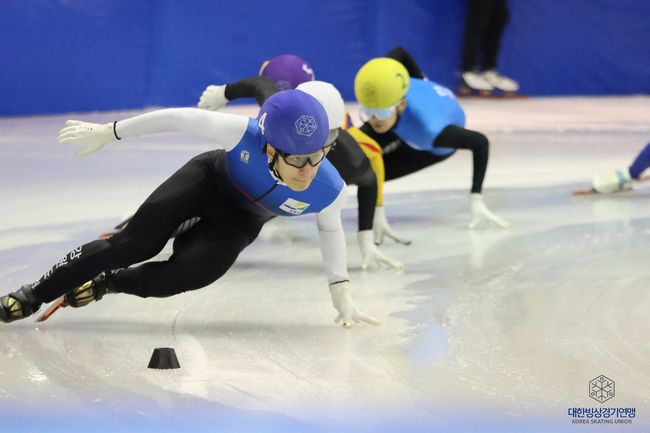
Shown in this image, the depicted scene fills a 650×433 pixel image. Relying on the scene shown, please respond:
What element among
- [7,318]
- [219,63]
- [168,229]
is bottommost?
[219,63]

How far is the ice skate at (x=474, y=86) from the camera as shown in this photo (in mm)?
11156

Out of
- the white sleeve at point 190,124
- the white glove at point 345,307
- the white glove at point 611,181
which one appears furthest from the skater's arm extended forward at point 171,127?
the white glove at point 611,181

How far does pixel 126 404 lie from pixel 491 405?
101 cm

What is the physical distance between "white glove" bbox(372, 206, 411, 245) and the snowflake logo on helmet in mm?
1866

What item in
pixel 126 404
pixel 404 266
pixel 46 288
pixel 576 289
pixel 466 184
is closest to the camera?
pixel 126 404

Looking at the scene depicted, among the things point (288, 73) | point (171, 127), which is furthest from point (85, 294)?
point (288, 73)

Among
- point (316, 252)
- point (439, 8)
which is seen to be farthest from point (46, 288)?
point (439, 8)

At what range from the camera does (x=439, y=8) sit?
1103 centimetres

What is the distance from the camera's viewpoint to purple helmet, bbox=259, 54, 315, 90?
17.1 ft

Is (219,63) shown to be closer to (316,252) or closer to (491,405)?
(316,252)

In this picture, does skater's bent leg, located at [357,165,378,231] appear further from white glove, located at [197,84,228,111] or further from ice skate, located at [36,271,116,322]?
ice skate, located at [36,271,116,322]

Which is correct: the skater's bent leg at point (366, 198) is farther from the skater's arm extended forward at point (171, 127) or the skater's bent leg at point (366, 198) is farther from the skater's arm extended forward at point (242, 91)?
the skater's arm extended forward at point (171, 127)

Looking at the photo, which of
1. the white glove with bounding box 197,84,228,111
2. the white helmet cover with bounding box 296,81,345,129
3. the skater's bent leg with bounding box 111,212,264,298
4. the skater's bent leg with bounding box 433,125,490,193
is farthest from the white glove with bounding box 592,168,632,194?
the skater's bent leg with bounding box 111,212,264,298

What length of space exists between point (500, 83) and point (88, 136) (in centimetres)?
821
